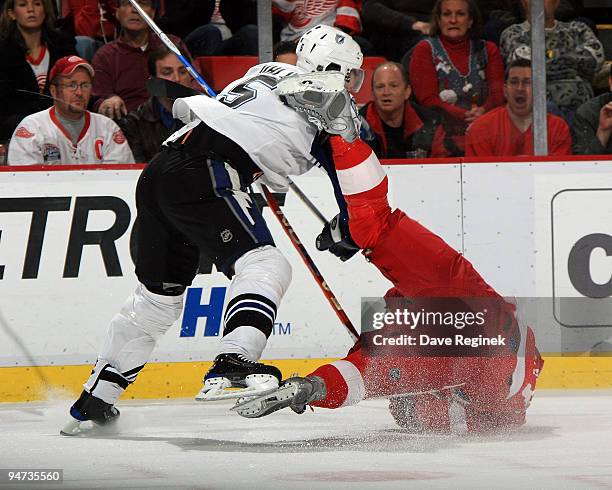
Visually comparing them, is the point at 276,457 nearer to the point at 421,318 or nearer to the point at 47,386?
the point at 421,318

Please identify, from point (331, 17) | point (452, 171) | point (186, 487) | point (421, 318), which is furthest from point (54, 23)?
point (186, 487)

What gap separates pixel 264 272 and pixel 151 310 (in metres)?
0.58

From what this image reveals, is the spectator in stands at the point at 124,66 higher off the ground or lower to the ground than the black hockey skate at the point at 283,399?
higher

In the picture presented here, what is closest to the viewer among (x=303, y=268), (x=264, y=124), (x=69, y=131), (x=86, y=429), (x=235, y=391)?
(x=235, y=391)

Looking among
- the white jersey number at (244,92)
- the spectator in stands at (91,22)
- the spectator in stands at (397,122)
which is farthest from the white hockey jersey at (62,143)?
the white jersey number at (244,92)

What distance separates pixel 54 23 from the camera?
17.9 feet

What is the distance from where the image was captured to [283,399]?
3441 mm

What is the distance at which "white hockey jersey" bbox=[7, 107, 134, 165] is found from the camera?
5.21 metres

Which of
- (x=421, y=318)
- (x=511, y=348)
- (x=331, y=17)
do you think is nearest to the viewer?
(x=511, y=348)

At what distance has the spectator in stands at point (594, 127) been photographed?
535 centimetres

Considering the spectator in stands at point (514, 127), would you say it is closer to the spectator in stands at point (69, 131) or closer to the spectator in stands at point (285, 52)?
the spectator in stands at point (285, 52)

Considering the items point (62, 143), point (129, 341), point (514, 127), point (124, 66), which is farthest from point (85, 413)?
point (514, 127)

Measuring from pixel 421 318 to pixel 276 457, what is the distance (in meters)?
1.03

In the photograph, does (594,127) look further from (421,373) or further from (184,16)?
(421,373)
